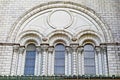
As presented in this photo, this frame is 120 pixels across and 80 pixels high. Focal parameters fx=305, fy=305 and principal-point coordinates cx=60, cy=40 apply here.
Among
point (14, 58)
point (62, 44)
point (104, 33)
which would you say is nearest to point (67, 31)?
point (62, 44)

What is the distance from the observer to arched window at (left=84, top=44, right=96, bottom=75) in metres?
13.9

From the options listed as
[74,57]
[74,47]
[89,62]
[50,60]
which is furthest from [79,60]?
[50,60]

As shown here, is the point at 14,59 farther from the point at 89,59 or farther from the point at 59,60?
the point at 89,59

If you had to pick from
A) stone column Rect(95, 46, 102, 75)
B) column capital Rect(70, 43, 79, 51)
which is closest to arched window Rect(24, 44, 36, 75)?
column capital Rect(70, 43, 79, 51)

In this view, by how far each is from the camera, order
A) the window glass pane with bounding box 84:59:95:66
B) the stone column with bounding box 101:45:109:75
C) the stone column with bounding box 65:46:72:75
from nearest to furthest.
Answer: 1. the stone column with bounding box 101:45:109:75
2. the stone column with bounding box 65:46:72:75
3. the window glass pane with bounding box 84:59:95:66

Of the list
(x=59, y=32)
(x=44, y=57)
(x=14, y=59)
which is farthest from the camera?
(x=59, y=32)

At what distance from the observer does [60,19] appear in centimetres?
1509

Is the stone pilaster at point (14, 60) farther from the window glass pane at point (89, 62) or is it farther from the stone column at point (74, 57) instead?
the window glass pane at point (89, 62)

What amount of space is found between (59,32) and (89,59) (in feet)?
6.29

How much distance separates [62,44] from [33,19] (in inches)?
77.1

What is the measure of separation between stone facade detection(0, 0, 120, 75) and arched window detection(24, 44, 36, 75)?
0.57 feet

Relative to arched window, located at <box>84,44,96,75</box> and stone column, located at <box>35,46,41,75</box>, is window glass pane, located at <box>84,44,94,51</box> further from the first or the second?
stone column, located at <box>35,46,41,75</box>

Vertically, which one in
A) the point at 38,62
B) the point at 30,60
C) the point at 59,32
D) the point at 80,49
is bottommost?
the point at 38,62

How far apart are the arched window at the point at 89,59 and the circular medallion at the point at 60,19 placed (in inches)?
58.8
